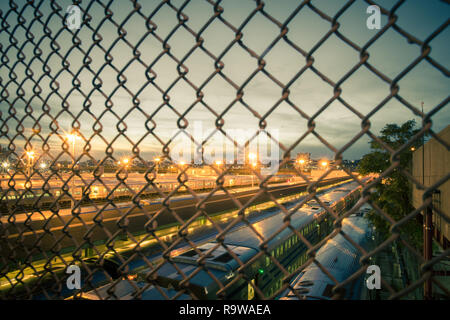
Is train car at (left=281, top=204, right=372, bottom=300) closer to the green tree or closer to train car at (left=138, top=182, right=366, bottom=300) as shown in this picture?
train car at (left=138, top=182, right=366, bottom=300)

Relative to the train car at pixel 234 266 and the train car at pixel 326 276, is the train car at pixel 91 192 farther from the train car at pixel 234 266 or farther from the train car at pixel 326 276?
the train car at pixel 326 276

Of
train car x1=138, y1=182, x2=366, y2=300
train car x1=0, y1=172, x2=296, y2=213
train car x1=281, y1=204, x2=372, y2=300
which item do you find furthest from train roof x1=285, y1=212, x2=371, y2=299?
train car x1=0, y1=172, x2=296, y2=213

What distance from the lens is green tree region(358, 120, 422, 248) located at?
1295 centimetres

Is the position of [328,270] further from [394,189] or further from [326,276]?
[394,189]

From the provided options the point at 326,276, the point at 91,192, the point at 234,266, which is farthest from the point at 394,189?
the point at 91,192

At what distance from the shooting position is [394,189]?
13.6 m

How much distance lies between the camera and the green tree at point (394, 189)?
13.0 m

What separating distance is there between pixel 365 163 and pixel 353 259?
7.87 meters

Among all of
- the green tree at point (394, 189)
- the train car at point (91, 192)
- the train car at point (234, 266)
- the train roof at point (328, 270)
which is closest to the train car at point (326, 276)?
the train roof at point (328, 270)

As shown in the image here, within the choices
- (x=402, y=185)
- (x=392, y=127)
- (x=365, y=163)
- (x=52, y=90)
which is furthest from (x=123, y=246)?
(x=392, y=127)
